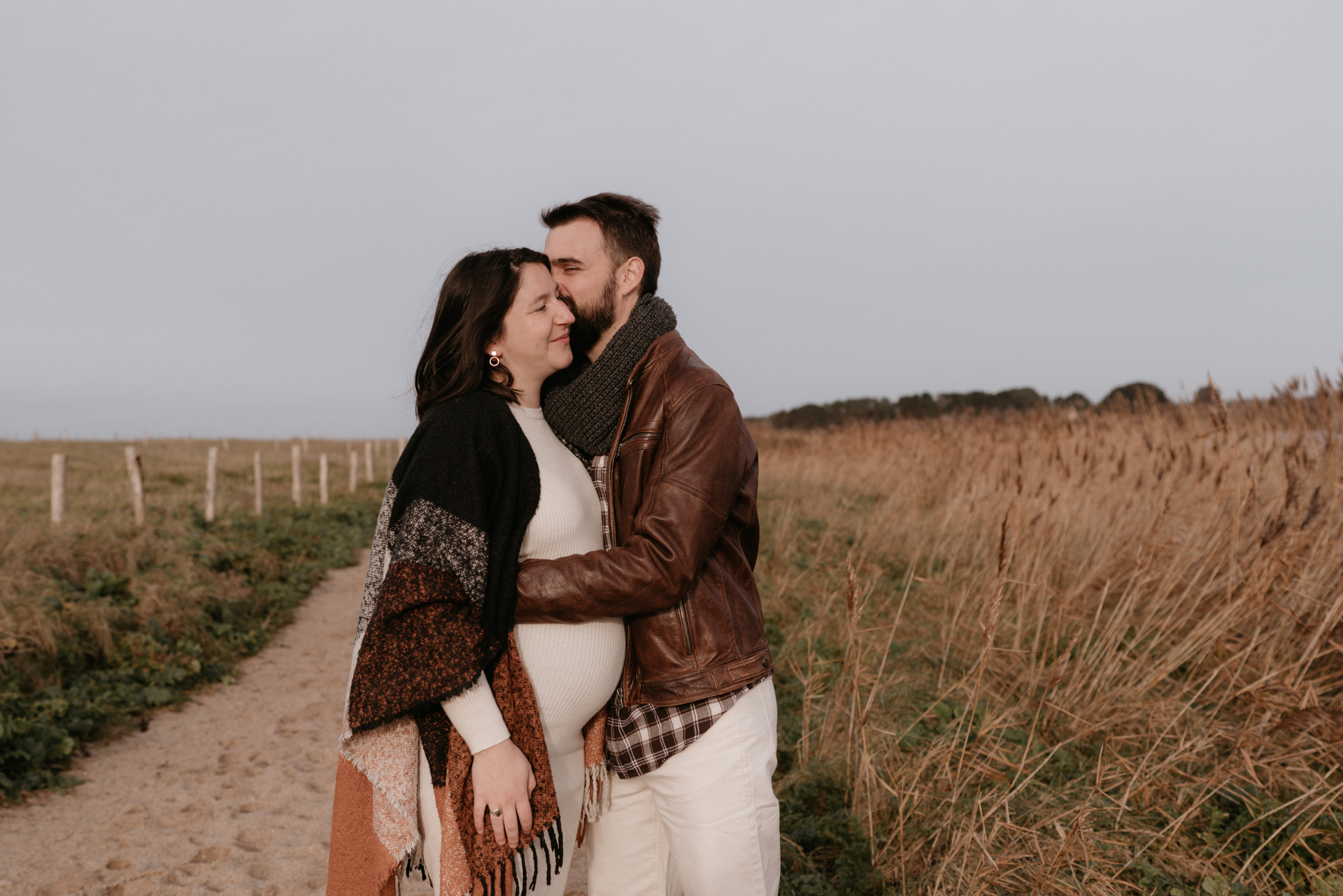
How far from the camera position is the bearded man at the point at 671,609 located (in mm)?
1755

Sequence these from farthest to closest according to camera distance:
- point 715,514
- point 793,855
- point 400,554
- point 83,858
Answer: point 83,858, point 793,855, point 715,514, point 400,554

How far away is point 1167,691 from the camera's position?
3.88 meters

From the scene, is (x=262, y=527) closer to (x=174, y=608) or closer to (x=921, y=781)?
(x=174, y=608)

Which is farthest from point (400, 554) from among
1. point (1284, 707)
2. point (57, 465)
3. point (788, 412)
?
point (788, 412)

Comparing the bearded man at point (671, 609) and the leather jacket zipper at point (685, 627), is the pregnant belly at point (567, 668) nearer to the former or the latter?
the bearded man at point (671, 609)

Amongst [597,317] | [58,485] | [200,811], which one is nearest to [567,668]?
[597,317]

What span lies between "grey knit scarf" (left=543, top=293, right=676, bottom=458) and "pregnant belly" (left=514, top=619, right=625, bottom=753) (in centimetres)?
52

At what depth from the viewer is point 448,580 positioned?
1.60 meters

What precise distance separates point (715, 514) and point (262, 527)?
12.0 metres

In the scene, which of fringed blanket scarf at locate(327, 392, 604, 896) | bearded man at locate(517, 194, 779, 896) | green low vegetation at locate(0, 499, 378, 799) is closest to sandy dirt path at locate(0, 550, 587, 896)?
green low vegetation at locate(0, 499, 378, 799)

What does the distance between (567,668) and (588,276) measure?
3.79ft

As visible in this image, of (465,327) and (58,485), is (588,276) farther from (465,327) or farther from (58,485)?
(58,485)

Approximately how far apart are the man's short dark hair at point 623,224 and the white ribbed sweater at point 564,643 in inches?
27.7

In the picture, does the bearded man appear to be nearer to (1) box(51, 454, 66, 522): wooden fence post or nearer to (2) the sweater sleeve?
(2) the sweater sleeve
